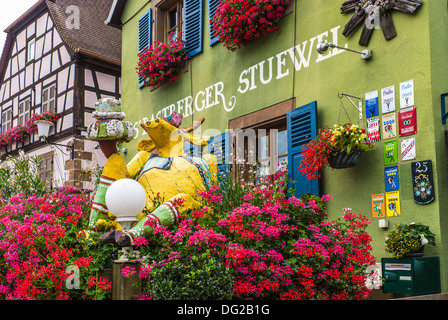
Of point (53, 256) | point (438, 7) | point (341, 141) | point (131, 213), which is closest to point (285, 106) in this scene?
point (341, 141)

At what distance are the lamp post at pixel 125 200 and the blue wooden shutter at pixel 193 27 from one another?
15.5 ft

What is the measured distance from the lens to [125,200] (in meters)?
3.23

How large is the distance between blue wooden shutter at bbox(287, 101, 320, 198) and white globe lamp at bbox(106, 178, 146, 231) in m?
2.51

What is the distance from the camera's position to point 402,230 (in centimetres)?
436

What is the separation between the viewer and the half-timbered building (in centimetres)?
1327

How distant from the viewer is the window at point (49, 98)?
14203 mm

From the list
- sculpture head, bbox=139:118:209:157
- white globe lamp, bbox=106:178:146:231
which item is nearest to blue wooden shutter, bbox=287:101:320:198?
sculpture head, bbox=139:118:209:157

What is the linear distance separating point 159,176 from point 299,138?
90.4 inches

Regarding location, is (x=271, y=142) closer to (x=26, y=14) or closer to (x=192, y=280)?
(x=192, y=280)

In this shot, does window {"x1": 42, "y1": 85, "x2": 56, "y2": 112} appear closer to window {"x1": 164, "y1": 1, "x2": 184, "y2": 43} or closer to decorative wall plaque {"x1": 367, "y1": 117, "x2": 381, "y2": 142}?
window {"x1": 164, "y1": 1, "x2": 184, "y2": 43}

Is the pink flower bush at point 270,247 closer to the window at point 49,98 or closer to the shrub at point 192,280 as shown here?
the shrub at point 192,280

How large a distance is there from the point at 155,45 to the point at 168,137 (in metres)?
4.63

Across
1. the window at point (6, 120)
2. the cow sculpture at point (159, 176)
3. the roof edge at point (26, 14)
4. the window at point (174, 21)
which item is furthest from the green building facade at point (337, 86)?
the window at point (6, 120)

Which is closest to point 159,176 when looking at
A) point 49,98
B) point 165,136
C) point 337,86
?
point 165,136
